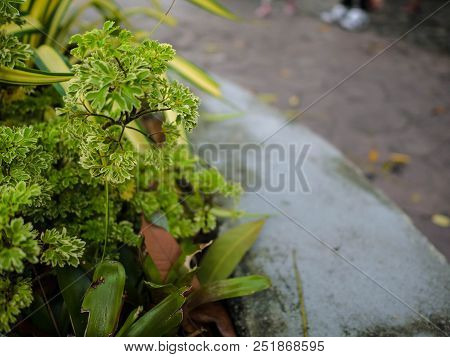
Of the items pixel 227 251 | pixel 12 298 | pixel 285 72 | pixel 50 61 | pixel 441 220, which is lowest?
pixel 441 220

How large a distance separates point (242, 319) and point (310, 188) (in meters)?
0.63

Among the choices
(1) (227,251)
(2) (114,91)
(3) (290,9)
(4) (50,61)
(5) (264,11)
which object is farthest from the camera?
(3) (290,9)

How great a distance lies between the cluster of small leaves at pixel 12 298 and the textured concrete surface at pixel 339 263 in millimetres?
548

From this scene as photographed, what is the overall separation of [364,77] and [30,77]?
122 inches

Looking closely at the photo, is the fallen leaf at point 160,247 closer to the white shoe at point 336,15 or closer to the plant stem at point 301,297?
the plant stem at point 301,297

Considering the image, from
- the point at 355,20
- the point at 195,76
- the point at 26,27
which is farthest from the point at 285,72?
the point at 26,27

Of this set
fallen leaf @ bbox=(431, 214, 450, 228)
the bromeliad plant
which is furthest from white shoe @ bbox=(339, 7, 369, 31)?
the bromeliad plant

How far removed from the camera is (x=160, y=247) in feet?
3.99

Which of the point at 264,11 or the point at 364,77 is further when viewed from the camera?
the point at 264,11

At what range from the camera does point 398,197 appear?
8.71 ft

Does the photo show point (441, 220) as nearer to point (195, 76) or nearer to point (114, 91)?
point (195, 76)

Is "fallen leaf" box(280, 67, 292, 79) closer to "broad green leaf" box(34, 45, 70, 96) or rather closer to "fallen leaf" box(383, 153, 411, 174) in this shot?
"fallen leaf" box(383, 153, 411, 174)

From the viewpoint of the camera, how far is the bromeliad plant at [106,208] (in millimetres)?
884

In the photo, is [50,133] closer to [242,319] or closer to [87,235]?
[87,235]
